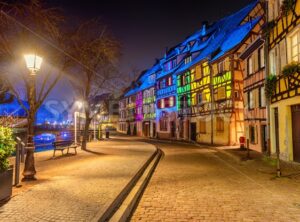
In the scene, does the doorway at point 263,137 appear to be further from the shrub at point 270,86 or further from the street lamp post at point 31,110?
the street lamp post at point 31,110

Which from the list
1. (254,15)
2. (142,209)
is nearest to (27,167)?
(142,209)

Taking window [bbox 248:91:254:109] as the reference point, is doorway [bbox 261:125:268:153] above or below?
Answer: below

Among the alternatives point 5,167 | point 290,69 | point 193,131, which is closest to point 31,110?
point 5,167

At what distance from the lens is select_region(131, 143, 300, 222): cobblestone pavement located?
18.0 feet

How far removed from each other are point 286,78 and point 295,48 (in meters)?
1.42

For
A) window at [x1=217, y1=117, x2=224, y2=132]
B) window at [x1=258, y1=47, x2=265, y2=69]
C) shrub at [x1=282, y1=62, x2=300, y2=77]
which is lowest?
window at [x1=217, y1=117, x2=224, y2=132]

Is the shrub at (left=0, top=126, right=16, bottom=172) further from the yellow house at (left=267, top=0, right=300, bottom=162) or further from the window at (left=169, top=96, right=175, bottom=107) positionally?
the window at (left=169, top=96, right=175, bottom=107)

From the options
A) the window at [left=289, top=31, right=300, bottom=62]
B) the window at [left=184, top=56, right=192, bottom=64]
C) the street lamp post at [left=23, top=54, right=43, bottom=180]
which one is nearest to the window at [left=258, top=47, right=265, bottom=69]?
the window at [left=289, top=31, right=300, bottom=62]

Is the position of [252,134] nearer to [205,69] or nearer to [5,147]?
[205,69]

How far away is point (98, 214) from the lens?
15.8 feet

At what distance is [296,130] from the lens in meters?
12.1

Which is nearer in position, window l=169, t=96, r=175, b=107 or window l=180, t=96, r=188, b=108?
window l=180, t=96, r=188, b=108

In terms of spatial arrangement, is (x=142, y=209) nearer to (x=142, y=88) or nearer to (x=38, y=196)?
(x=38, y=196)

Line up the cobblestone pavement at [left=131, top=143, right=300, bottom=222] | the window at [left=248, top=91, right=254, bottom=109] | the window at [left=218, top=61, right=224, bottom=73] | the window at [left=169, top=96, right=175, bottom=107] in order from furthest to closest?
the window at [left=169, top=96, right=175, bottom=107], the window at [left=218, top=61, right=224, bottom=73], the window at [left=248, top=91, right=254, bottom=109], the cobblestone pavement at [left=131, top=143, right=300, bottom=222]
